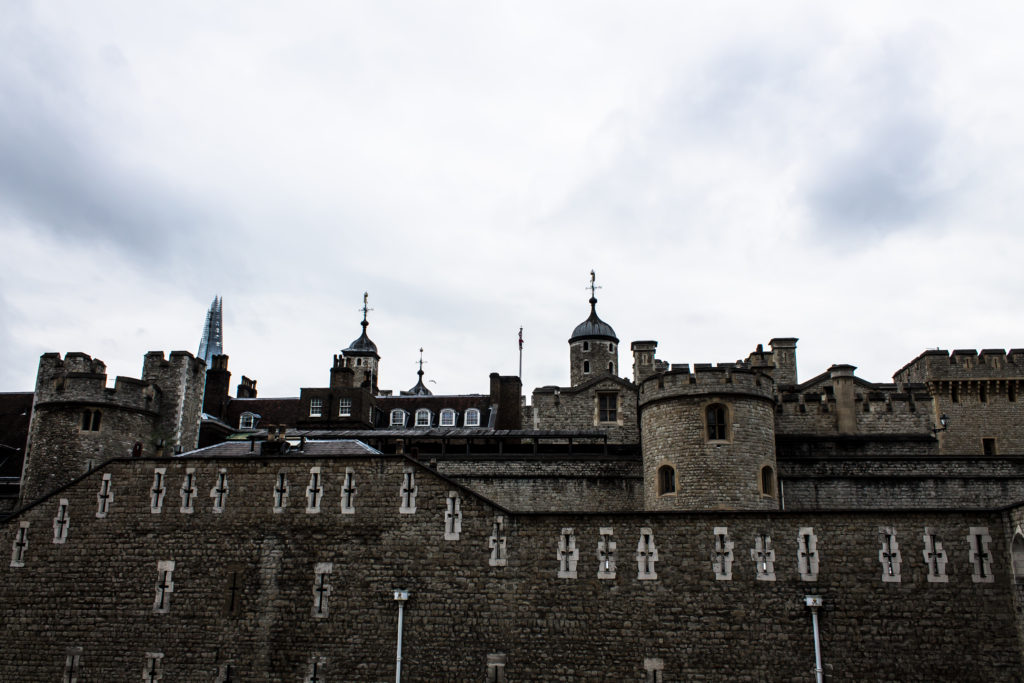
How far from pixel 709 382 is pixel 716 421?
135 cm

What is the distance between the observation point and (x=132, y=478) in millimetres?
25500

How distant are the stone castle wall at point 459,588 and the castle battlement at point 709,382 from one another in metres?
A: 7.05

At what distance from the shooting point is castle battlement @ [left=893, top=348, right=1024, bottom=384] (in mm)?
39312

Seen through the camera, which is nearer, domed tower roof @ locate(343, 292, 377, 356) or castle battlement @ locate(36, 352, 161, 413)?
castle battlement @ locate(36, 352, 161, 413)

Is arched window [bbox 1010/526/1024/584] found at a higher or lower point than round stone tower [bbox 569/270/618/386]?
lower

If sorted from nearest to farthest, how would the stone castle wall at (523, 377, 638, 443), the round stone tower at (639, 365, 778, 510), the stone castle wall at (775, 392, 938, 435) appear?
the round stone tower at (639, 365, 778, 510)
the stone castle wall at (775, 392, 938, 435)
the stone castle wall at (523, 377, 638, 443)

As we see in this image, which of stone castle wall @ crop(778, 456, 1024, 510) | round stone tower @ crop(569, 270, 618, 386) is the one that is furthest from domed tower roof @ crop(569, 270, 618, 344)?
stone castle wall @ crop(778, 456, 1024, 510)

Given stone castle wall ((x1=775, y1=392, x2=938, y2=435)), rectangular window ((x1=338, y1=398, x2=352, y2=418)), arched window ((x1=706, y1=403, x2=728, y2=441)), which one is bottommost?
arched window ((x1=706, y1=403, x2=728, y2=441))

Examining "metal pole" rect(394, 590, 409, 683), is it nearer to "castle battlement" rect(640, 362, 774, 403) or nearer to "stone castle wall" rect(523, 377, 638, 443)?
"castle battlement" rect(640, 362, 774, 403)

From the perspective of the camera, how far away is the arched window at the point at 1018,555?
→ 21250 mm

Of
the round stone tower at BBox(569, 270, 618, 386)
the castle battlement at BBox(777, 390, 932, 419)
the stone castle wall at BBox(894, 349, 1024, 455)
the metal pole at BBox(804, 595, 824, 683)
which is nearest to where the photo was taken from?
the metal pole at BBox(804, 595, 824, 683)

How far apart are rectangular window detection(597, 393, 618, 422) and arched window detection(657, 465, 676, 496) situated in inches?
496

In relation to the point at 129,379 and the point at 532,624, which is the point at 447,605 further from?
the point at 129,379

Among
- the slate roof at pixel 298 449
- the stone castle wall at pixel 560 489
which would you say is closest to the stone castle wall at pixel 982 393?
the stone castle wall at pixel 560 489
